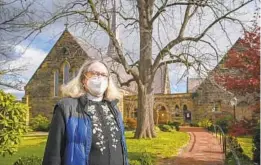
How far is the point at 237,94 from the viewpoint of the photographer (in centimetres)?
910

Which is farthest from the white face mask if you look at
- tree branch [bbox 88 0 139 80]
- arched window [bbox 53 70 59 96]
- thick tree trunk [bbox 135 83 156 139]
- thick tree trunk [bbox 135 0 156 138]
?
arched window [bbox 53 70 59 96]

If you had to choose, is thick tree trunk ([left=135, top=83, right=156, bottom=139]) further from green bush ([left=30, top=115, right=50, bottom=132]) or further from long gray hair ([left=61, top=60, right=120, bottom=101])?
long gray hair ([left=61, top=60, right=120, bottom=101])

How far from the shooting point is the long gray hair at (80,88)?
3.29 m

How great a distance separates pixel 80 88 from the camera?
3354 mm

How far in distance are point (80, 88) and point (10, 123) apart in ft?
20.4

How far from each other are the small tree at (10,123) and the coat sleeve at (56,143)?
6.21m

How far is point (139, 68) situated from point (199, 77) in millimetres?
3494

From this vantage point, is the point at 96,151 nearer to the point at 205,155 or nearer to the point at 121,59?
the point at 205,155

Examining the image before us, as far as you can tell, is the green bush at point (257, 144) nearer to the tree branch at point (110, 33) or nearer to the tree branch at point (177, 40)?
the tree branch at point (177, 40)

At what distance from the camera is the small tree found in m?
8.96

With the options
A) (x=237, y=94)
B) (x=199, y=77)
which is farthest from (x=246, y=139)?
(x=237, y=94)

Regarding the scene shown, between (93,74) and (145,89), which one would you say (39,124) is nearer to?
(145,89)

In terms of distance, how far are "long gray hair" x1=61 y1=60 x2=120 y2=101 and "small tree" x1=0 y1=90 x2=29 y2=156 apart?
237 inches

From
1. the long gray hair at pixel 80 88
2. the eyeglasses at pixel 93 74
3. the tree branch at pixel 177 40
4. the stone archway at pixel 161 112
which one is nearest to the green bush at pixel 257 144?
the long gray hair at pixel 80 88
